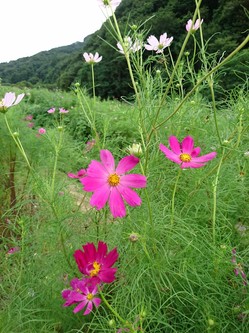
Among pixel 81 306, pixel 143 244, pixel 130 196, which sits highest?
pixel 130 196

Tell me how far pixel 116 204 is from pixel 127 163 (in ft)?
0.26

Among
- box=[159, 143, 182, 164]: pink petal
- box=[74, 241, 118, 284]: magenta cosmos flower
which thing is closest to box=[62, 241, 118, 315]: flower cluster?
box=[74, 241, 118, 284]: magenta cosmos flower

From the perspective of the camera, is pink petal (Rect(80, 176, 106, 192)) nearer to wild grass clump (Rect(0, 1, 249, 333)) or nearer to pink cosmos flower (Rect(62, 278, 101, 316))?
wild grass clump (Rect(0, 1, 249, 333))

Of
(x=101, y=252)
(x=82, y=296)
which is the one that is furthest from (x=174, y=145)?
(x=82, y=296)

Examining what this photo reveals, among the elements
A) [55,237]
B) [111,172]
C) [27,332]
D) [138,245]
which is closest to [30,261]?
[55,237]

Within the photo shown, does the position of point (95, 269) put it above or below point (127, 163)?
below

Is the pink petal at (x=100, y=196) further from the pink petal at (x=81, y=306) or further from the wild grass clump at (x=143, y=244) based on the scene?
the pink petal at (x=81, y=306)

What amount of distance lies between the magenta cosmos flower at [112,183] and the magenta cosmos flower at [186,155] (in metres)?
0.11

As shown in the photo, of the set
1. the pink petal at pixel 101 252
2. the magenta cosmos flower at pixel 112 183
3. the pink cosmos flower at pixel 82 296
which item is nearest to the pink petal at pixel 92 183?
the magenta cosmos flower at pixel 112 183

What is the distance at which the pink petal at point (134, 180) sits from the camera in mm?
611

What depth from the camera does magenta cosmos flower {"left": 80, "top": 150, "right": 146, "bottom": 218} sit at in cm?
61

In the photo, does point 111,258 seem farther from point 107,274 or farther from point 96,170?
point 96,170

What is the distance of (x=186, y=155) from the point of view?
755 mm

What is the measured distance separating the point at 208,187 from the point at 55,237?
0.47 meters
